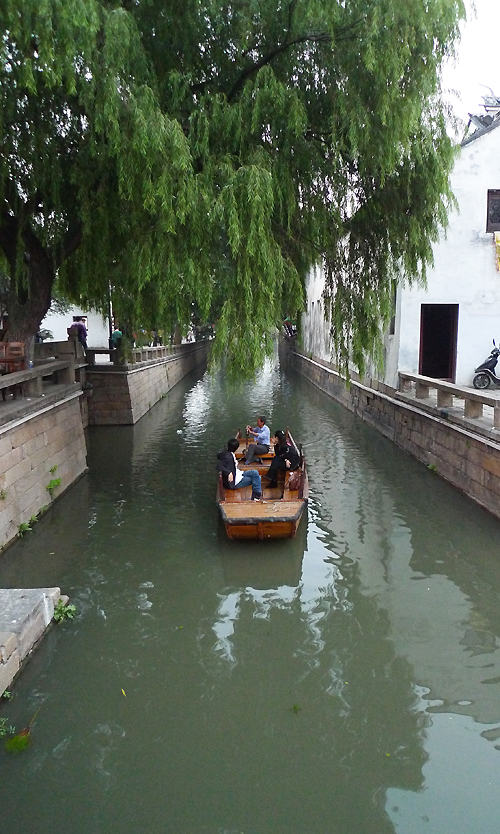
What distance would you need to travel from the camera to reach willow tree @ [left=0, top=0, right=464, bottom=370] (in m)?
7.14

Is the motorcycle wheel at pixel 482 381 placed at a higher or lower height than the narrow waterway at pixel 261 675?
higher

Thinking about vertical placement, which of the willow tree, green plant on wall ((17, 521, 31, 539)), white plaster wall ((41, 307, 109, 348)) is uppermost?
the willow tree

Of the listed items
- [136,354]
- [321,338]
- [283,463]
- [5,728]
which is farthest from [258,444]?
[321,338]

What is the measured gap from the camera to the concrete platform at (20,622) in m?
4.88

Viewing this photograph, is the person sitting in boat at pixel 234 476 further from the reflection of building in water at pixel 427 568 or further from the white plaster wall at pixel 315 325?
the white plaster wall at pixel 315 325

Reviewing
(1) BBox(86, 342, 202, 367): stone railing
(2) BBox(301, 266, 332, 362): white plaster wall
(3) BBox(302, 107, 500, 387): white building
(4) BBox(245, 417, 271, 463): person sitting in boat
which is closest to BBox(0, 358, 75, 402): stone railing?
(4) BBox(245, 417, 271, 463): person sitting in boat

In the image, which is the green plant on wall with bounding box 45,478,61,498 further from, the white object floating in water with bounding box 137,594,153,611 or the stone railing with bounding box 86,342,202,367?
the stone railing with bounding box 86,342,202,367

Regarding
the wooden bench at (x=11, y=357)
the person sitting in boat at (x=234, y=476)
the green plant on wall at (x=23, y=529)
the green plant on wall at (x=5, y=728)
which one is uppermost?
the wooden bench at (x=11, y=357)

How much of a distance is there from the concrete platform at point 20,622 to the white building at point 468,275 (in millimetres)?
9540

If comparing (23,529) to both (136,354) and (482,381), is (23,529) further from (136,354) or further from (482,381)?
(482,381)

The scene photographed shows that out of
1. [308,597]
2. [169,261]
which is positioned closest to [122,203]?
[169,261]

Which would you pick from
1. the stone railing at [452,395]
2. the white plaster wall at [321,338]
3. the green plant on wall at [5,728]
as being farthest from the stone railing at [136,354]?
the green plant on wall at [5,728]

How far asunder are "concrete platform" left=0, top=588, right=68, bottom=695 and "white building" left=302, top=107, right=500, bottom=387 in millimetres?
9540

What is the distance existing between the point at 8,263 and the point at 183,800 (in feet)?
28.3
